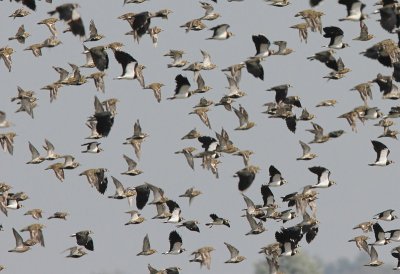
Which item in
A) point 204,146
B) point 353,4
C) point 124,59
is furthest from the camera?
point 204,146

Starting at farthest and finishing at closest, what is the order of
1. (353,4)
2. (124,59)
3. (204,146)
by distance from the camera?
(204,146) → (124,59) → (353,4)

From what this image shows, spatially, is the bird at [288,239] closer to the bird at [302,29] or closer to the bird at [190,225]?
the bird at [190,225]

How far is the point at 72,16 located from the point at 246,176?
14.3 meters

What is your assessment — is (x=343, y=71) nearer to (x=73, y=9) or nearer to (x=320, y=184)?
(x=320, y=184)

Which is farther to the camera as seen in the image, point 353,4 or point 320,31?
point 320,31

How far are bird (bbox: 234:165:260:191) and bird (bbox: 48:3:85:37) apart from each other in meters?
13.4

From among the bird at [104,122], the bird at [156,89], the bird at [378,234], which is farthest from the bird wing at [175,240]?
the bird at [104,122]

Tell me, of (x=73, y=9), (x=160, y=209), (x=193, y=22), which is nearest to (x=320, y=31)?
(x=193, y=22)

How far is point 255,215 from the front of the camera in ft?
215

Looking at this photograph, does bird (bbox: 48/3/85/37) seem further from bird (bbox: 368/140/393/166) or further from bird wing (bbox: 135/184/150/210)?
bird (bbox: 368/140/393/166)

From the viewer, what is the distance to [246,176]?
59969 mm

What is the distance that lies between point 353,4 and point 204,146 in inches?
451

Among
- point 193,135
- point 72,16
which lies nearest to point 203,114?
point 193,135

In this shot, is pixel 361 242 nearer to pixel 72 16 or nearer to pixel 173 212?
pixel 173 212
